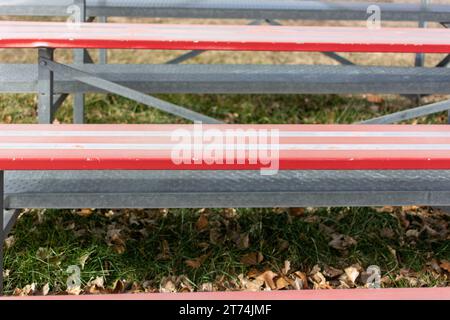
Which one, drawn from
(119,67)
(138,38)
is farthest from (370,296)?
(119,67)

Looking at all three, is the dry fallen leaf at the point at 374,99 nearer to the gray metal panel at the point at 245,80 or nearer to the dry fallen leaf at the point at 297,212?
the gray metal panel at the point at 245,80

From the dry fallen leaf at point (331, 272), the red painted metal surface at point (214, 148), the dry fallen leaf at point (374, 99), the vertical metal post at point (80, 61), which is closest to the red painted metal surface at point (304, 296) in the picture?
the red painted metal surface at point (214, 148)

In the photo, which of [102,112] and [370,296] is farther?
[102,112]

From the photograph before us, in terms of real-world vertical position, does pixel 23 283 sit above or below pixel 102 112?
below

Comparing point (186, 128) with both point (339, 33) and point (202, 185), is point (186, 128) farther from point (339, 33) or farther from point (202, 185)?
point (339, 33)

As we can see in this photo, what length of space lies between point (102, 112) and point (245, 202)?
2170 mm

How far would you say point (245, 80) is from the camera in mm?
3250

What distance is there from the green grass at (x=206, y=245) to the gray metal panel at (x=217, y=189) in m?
0.43

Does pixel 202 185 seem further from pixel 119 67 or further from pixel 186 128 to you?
pixel 119 67

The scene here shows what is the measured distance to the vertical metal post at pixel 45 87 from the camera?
9.03 feet

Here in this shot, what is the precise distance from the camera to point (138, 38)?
2619mm
